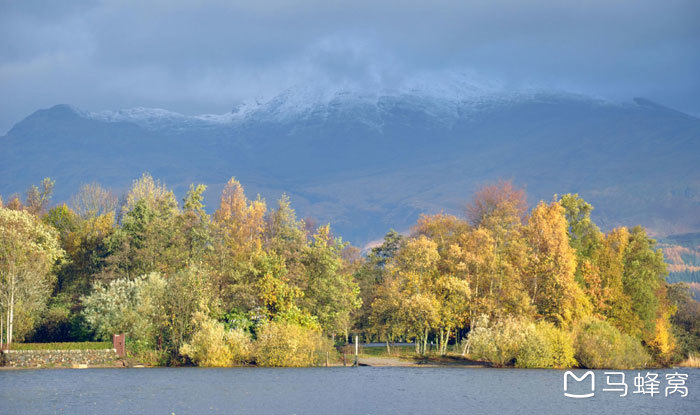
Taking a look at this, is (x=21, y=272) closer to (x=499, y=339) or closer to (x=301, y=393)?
(x=301, y=393)

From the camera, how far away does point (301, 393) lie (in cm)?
5381

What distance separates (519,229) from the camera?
9256cm

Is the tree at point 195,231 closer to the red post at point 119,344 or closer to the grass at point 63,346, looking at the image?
the red post at point 119,344

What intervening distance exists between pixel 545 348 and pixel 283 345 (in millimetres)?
24056

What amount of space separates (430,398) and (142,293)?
32.8m

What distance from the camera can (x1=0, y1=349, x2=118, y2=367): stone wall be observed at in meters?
68.2

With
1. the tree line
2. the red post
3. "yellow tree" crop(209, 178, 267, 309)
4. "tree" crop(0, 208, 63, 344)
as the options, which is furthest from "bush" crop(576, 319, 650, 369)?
"tree" crop(0, 208, 63, 344)

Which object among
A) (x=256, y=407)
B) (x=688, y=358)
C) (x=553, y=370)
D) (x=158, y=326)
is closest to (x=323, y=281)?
(x=158, y=326)

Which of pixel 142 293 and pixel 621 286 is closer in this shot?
pixel 142 293

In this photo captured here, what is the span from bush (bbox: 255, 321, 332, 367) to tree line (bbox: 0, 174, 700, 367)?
0.48 feet

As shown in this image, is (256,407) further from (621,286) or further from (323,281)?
(621,286)

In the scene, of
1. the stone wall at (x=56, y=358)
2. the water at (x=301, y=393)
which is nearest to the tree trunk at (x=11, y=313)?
the stone wall at (x=56, y=358)

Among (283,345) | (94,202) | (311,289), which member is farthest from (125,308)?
(94,202)

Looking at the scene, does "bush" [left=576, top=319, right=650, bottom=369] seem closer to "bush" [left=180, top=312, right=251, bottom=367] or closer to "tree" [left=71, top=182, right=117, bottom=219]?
"bush" [left=180, top=312, right=251, bottom=367]
